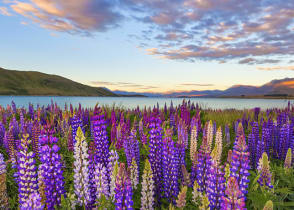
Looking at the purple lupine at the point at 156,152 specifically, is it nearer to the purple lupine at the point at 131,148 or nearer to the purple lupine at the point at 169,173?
the purple lupine at the point at 169,173

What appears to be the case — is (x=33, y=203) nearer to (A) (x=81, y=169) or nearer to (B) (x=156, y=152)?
(A) (x=81, y=169)

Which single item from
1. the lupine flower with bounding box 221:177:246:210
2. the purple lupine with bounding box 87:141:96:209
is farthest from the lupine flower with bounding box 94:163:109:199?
the lupine flower with bounding box 221:177:246:210

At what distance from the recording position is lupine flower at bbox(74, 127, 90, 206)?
300 cm

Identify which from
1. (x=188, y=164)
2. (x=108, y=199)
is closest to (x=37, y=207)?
(x=108, y=199)

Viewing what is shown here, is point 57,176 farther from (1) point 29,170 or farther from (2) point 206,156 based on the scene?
(2) point 206,156

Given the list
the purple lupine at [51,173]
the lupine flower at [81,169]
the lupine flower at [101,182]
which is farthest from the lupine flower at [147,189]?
the purple lupine at [51,173]

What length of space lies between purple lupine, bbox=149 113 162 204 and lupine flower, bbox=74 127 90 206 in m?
1.16

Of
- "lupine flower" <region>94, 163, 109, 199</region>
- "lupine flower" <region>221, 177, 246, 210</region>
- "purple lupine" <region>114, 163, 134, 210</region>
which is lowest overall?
"lupine flower" <region>94, 163, 109, 199</region>

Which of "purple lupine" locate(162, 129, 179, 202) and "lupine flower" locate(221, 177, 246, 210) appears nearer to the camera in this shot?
"lupine flower" locate(221, 177, 246, 210)

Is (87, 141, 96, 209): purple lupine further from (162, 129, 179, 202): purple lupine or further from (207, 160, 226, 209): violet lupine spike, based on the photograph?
(207, 160, 226, 209): violet lupine spike

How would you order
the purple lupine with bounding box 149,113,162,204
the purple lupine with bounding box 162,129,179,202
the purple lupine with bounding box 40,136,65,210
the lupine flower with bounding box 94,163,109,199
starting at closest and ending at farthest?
the purple lupine with bounding box 40,136,65,210 < the lupine flower with bounding box 94,163,109,199 < the purple lupine with bounding box 162,129,179,202 < the purple lupine with bounding box 149,113,162,204

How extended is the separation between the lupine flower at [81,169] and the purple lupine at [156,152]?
116 centimetres

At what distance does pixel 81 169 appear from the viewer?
3096mm

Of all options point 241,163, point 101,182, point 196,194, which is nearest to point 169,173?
point 196,194
